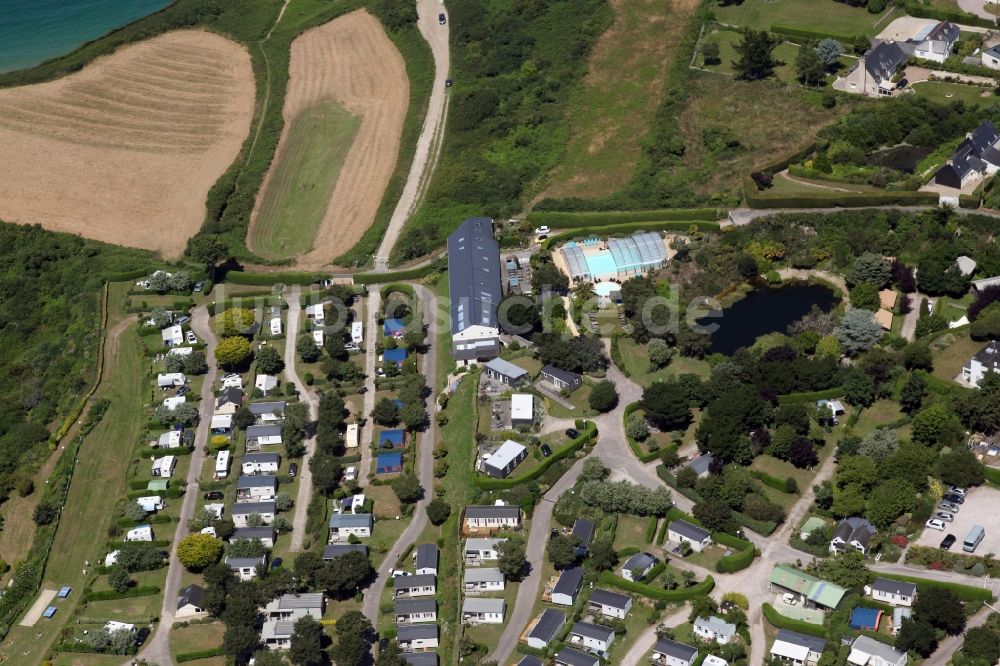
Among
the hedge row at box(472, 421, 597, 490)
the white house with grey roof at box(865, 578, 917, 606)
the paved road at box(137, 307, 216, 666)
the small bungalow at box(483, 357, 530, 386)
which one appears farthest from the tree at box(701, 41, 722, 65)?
the white house with grey roof at box(865, 578, 917, 606)

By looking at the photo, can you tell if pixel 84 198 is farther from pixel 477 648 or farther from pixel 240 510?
pixel 477 648

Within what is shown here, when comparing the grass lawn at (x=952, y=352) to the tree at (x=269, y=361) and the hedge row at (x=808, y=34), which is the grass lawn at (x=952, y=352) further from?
the hedge row at (x=808, y=34)

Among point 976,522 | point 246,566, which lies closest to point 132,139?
point 246,566

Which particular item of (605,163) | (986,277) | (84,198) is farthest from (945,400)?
(84,198)

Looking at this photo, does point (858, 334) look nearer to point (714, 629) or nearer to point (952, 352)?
point (952, 352)

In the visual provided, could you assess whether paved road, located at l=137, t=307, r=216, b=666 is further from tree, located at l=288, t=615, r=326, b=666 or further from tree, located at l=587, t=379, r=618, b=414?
tree, located at l=587, t=379, r=618, b=414

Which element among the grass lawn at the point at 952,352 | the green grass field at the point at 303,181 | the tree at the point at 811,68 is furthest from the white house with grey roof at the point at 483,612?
the tree at the point at 811,68

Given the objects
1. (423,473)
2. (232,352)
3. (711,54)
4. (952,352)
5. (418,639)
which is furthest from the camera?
(711,54)
